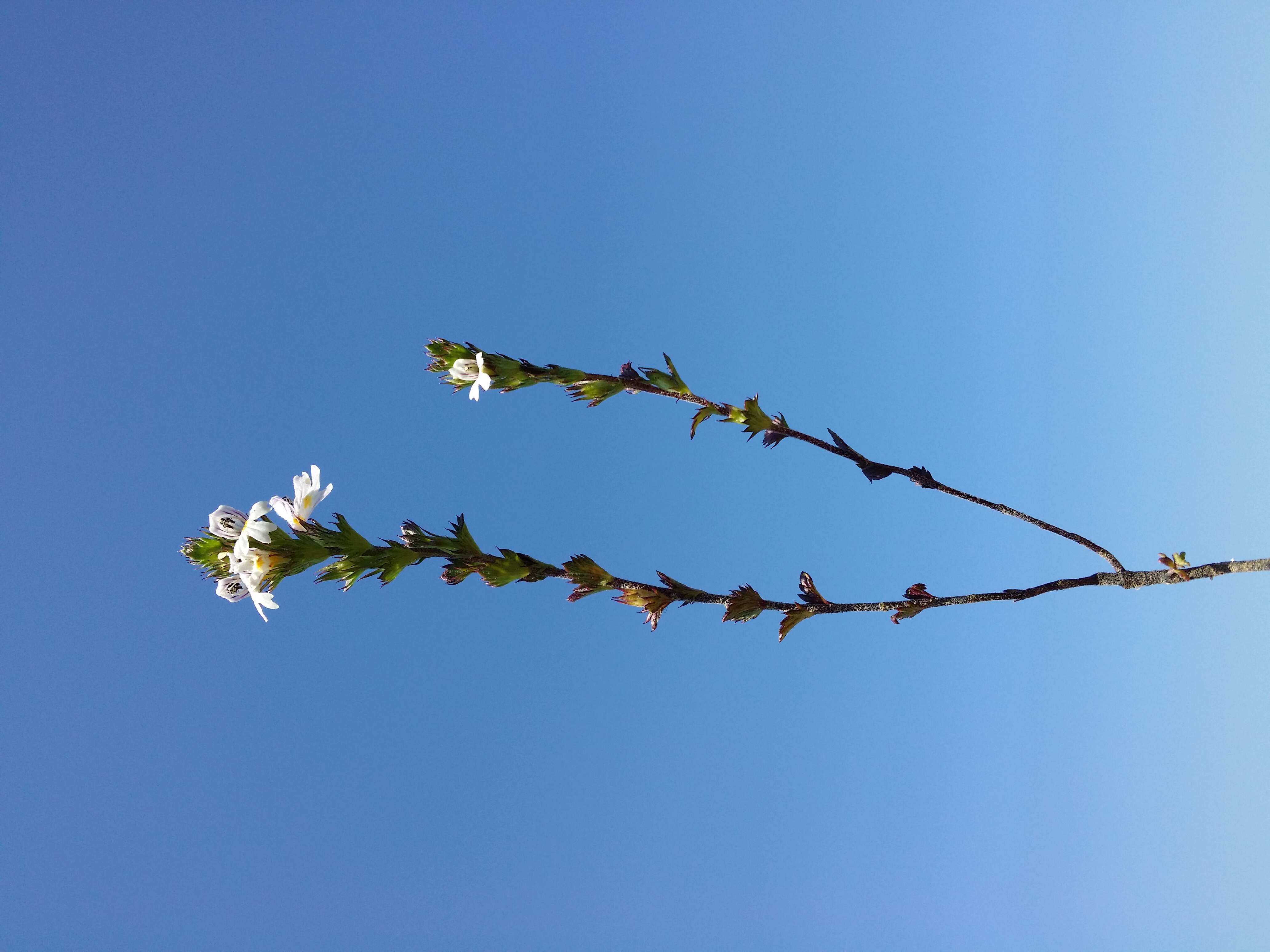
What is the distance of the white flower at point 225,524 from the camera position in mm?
3424

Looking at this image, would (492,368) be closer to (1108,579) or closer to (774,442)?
(774,442)

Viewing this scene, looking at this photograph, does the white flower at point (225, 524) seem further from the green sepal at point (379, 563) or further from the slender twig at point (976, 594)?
the slender twig at point (976, 594)

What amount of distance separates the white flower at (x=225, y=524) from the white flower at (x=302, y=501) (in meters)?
0.21

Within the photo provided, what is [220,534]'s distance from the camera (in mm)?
3438

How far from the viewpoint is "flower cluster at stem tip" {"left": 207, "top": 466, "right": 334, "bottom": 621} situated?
3254 mm

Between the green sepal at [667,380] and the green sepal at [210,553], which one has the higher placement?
the green sepal at [667,380]

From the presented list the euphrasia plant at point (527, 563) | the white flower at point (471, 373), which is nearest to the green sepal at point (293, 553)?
the euphrasia plant at point (527, 563)

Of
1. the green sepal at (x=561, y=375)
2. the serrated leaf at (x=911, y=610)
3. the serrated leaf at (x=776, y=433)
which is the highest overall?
the green sepal at (x=561, y=375)

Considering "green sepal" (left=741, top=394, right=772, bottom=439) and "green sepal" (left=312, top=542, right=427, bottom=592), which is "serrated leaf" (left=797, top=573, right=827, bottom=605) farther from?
"green sepal" (left=312, top=542, right=427, bottom=592)

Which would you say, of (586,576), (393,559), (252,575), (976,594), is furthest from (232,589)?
(976,594)

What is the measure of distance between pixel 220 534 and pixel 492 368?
1.40 meters

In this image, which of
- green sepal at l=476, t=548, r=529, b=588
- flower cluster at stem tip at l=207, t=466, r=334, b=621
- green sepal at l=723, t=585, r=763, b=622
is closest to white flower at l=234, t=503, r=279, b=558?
flower cluster at stem tip at l=207, t=466, r=334, b=621

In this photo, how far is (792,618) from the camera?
3.18 m

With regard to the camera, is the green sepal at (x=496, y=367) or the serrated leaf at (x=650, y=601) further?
the green sepal at (x=496, y=367)
